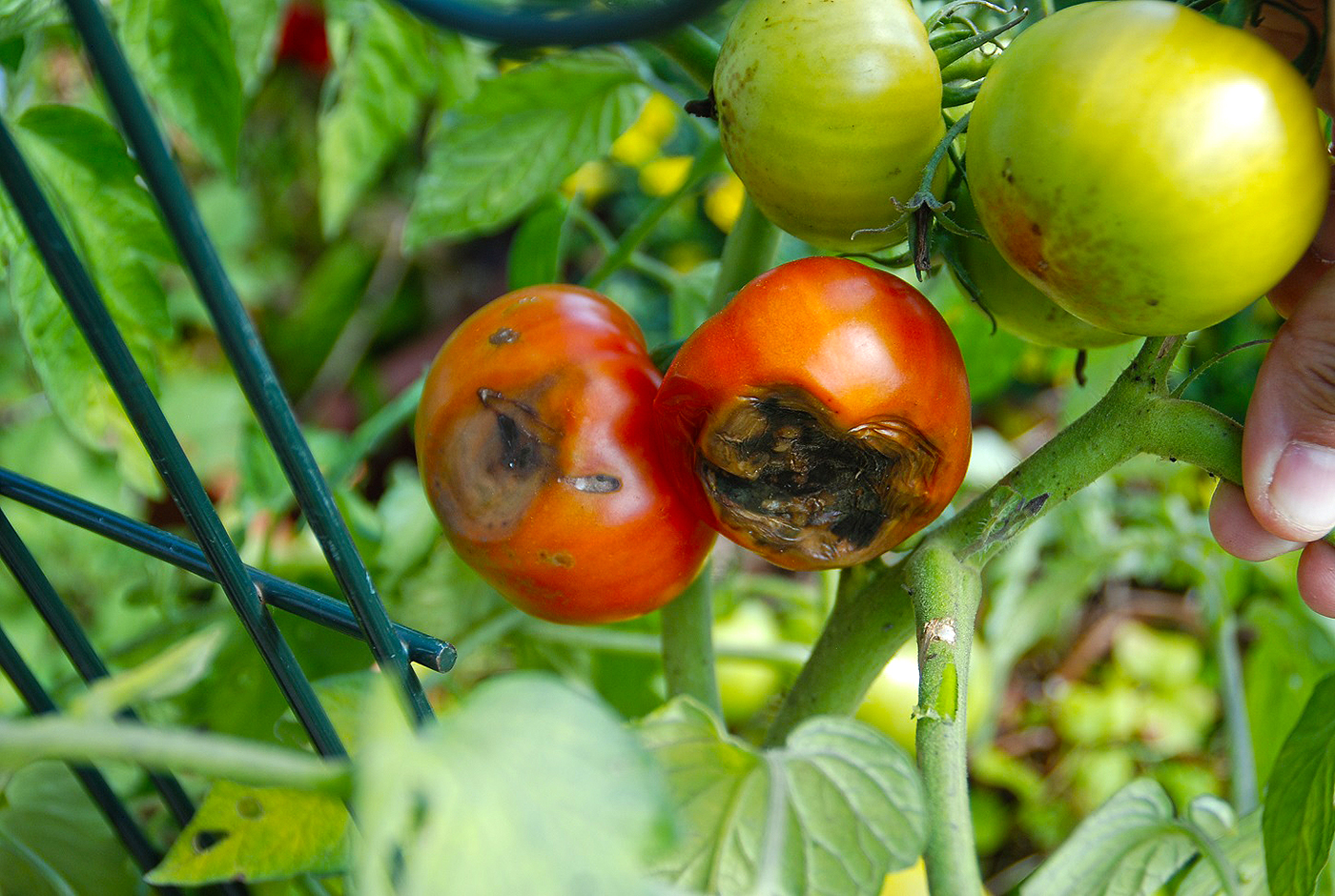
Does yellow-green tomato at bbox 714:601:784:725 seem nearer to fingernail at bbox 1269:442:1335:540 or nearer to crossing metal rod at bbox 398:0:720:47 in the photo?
fingernail at bbox 1269:442:1335:540

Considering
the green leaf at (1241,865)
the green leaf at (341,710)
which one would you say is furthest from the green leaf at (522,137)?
the green leaf at (1241,865)

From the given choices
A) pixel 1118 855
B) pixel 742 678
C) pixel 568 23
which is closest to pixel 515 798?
pixel 568 23

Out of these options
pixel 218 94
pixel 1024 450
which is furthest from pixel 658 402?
pixel 1024 450

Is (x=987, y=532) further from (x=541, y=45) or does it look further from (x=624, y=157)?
(x=624, y=157)

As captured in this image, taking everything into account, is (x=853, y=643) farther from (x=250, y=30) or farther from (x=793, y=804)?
(x=250, y=30)

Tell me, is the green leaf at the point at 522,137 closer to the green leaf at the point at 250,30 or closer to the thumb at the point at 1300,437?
the green leaf at the point at 250,30
